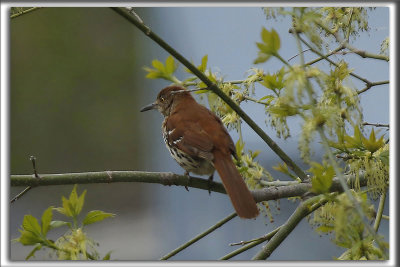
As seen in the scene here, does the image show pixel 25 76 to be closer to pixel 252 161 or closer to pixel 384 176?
pixel 252 161

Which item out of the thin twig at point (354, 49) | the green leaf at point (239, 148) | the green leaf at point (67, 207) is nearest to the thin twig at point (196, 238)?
the green leaf at point (239, 148)

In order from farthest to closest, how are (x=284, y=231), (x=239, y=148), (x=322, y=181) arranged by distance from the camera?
1. (x=239, y=148)
2. (x=284, y=231)
3. (x=322, y=181)

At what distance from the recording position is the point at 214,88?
1.45m

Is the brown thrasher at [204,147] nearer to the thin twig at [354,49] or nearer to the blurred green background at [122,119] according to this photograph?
the blurred green background at [122,119]

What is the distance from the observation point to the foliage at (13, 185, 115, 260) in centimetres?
135

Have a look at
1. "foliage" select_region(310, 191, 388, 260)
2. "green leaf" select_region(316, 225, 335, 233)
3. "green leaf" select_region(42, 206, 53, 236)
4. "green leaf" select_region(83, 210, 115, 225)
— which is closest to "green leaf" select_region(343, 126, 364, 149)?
"foliage" select_region(310, 191, 388, 260)

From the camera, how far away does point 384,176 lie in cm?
152

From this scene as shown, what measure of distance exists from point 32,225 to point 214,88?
548 millimetres

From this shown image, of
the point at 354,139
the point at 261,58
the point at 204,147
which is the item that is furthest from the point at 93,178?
the point at 354,139

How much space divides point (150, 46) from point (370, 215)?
1283mm

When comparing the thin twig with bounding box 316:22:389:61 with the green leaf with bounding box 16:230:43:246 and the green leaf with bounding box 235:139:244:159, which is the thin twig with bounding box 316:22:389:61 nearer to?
the green leaf with bounding box 235:139:244:159

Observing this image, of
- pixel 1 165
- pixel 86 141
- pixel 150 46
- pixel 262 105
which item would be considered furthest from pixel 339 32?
pixel 86 141

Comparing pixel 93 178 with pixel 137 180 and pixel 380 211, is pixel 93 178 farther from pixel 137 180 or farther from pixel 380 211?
pixel 380 211

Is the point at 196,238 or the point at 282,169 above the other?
the point at 282,169
